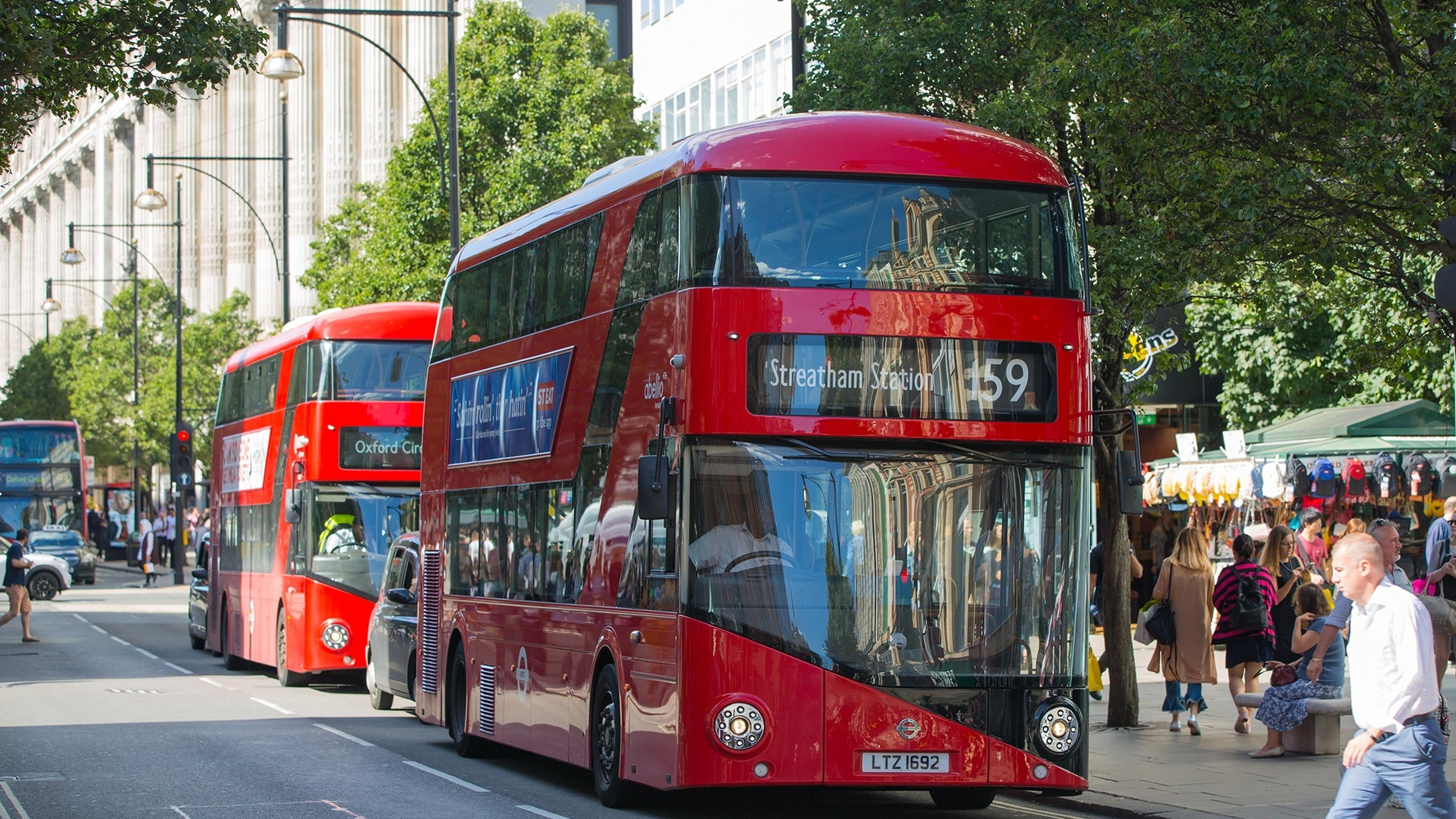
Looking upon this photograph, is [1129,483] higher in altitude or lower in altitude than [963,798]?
higher

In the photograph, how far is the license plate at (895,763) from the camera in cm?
1069

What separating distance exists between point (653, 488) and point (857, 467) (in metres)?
1.15

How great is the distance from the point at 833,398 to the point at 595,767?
3138mm

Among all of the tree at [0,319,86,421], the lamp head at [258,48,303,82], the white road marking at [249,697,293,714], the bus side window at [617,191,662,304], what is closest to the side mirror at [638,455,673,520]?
the bus side window at [617,191,662,304]

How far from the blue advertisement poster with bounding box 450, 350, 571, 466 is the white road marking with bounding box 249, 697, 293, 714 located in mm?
4805

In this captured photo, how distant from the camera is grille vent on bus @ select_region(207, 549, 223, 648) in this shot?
88.3ft

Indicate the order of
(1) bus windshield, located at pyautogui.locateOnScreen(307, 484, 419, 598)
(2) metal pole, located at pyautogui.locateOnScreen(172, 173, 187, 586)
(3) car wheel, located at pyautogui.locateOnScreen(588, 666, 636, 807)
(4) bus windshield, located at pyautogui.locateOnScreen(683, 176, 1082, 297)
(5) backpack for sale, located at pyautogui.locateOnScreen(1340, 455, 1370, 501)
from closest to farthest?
(4) bus windshield, located at pyautogui.locateOnScreen(683, 176, 1082, 297), (3) car wheel, located at pyautogui.locateOnScreen(588, 666, 636, 807), (1) bus windshield, located at pyautogui.locateOnScreen(307, 484, 419, 598), (5) backpack for sale, located at pyautogui.locateOnScreen(1340, 455, 1370, 501), (2) metal pole, located at pyautogui.locateOnScreen(172, 173, 187, 586)

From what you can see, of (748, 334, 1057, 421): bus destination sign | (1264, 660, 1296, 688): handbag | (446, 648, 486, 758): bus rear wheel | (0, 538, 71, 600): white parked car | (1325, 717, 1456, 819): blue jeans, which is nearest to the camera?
(1325, 717, 1456, 819): blue jeans

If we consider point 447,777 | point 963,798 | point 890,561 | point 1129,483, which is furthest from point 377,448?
point 1129,483

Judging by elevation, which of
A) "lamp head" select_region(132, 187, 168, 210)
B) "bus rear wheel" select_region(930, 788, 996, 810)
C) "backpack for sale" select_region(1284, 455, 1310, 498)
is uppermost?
"lamp head" select_region(132, 187, 168, 210)

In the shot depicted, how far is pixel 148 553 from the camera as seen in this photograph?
53000 millimetres

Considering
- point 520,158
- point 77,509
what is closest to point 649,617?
point 520,158

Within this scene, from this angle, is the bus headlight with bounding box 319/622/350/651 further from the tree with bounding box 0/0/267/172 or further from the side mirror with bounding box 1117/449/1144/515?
the side mirror with bounding box 1117/449/1144/515

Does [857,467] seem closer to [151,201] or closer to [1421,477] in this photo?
[1421,477]
